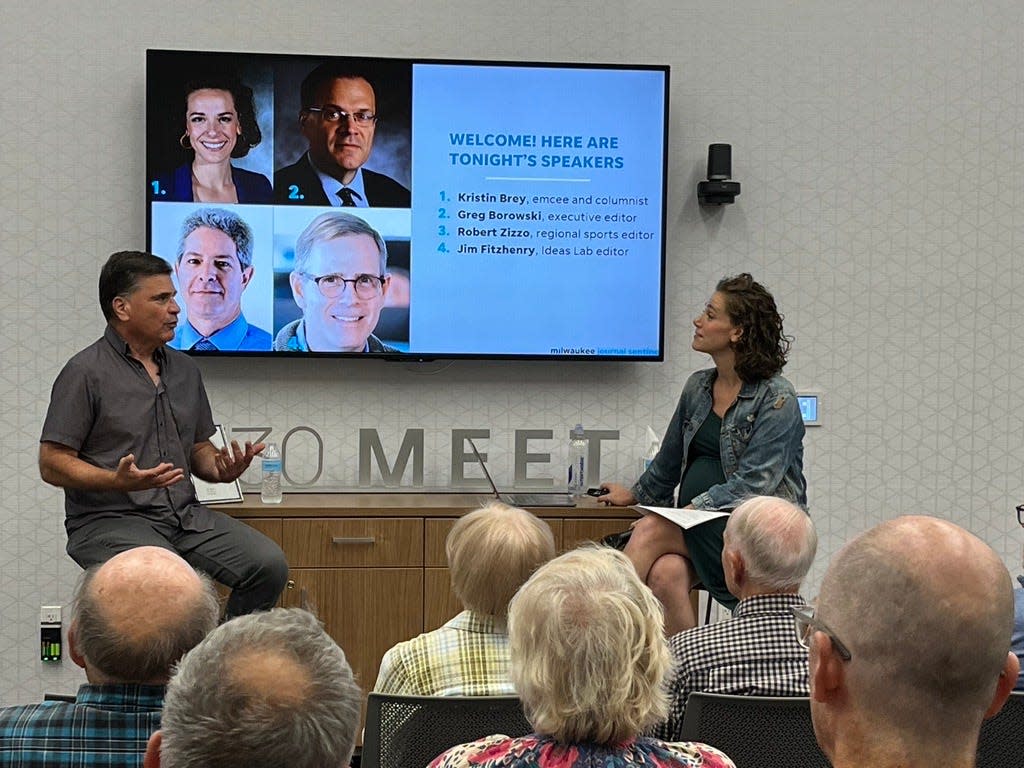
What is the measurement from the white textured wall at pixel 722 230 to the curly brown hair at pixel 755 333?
27.5 inches

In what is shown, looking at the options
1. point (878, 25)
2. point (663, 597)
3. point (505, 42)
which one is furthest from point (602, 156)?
point (663, 597)

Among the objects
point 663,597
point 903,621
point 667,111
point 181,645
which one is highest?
point 667,111

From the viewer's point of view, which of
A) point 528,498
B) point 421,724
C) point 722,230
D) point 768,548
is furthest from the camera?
point 722,230

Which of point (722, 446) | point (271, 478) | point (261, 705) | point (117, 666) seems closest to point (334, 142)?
point (271, 478)

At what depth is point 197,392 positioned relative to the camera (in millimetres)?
3908

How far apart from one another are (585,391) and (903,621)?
3.50 metres

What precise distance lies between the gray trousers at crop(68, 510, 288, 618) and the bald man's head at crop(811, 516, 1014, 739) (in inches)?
107

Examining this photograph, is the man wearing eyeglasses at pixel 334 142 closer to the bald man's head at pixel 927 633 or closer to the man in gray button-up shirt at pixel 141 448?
the man in gray button-up shirt at pixel 141 448

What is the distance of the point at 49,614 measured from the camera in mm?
4504

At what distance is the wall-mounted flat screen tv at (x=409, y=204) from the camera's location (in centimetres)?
440

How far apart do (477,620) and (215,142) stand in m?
2.62

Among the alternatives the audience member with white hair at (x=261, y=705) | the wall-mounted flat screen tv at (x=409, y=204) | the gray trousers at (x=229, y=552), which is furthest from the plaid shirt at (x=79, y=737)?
the wall-mounted flat screen tv at (x=409, y=204)

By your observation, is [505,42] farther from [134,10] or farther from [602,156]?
[134,10]

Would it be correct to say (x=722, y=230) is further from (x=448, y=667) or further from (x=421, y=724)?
(x=421, y=724)
